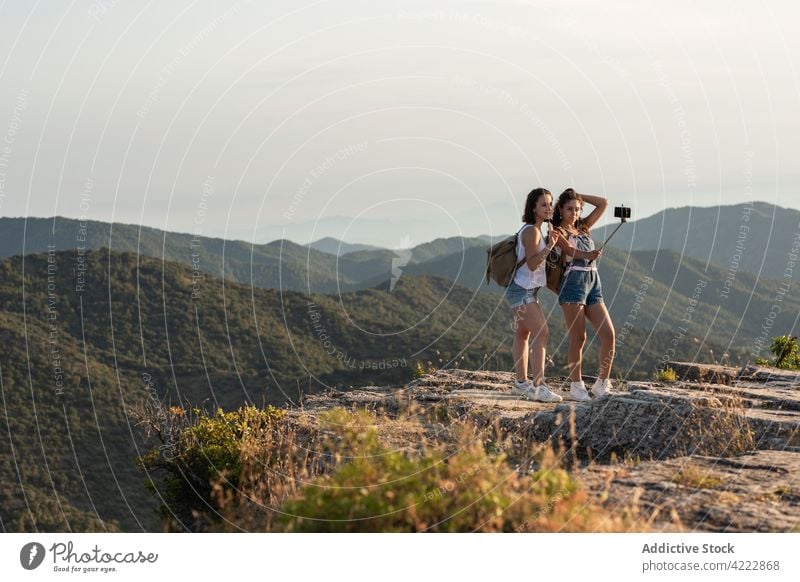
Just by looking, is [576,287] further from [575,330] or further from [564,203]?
[564,203]

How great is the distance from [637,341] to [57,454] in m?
47.2

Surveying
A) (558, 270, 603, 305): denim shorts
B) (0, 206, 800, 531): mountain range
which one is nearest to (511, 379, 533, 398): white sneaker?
(558, 270, 603, 305): denim shorts

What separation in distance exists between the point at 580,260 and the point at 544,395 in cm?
213

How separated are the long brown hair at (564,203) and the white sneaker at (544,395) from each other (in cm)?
226

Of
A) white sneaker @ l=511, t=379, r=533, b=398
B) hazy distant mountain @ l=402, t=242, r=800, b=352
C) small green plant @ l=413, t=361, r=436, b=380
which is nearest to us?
white sneaker @ l=511, t=379, r=533, b=398

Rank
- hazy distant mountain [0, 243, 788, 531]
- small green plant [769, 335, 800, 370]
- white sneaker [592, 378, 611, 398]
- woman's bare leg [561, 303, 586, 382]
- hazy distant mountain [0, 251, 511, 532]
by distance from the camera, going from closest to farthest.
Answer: woman's bare leg [561, 303, 586, 382], white sneaker [592, 378, 611, 398], small green plant [769, 335, 800, 370], hazy distant mountain [0, 243, 788, 531], hazy distant mountain [0, 251, 511, 532]

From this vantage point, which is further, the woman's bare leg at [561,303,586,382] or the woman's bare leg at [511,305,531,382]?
the woman's bare leg at [511,305,531,382]

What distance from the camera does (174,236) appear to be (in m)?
163

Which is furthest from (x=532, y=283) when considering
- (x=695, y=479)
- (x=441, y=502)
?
(x=441, y=502)

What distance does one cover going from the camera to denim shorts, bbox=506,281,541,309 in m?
11.6

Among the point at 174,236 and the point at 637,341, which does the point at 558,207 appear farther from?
the point at 174,236

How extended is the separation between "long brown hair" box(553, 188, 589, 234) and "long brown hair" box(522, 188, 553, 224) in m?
0.32

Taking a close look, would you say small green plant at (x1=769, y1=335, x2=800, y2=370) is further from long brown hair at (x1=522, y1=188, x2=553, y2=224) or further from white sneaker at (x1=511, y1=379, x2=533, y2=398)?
long brown hair at (x1=522, y1=188, x2=553, y2=224)

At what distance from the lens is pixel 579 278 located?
37.3 feet
